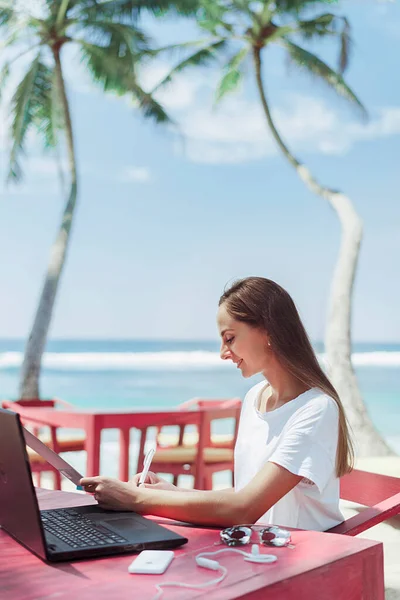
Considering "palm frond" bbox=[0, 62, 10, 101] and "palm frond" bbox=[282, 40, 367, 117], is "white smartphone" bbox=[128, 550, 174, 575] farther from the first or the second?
"palm frond" bbox=[0, 62, 10, 101]

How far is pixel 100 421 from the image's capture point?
4383 millimetres

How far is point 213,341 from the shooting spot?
47.0 metres

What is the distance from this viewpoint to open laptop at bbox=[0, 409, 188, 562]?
4.31 feet

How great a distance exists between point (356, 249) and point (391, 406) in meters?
20.1

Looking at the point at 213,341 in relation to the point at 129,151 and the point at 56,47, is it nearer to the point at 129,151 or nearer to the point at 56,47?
the point at 129,151

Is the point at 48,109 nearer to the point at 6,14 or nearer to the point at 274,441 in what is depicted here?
the point at 6,14

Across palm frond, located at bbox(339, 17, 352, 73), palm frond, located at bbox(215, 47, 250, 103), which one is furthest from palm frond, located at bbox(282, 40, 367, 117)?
palm frond, located at bbox(215, 47, 250, 103)

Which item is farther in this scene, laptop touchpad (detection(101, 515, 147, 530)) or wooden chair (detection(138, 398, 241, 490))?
wooden chair (detection(138, 398, 241, 490))

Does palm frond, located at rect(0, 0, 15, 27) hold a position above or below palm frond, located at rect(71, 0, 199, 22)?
below

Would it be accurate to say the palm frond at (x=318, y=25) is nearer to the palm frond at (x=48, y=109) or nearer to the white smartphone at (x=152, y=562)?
the palm frond at (x=48, y=109)

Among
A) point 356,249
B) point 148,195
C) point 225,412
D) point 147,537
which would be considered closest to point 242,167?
point 148,195

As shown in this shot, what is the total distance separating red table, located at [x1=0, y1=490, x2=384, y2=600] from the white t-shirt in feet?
0.72

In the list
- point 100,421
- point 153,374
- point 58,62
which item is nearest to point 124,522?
point 100,421

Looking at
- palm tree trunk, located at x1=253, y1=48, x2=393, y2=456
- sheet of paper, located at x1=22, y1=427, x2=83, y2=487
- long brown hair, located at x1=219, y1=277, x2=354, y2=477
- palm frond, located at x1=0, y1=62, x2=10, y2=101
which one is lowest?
palm tree trunk, located at x1=253, y1=48, x2=393, y2=456
